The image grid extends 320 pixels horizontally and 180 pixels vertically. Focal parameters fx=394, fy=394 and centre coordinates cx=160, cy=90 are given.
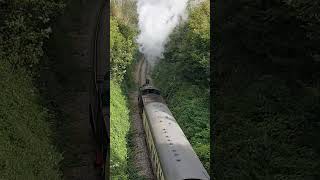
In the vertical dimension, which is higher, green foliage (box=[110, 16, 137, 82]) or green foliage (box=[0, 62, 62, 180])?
green foliage (box=[110, 16, 137, 82])

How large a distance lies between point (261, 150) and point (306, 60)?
393cm

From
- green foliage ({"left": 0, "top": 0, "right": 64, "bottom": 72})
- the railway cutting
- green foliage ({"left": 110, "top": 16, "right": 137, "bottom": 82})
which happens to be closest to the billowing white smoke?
green foliage ({"left": 110, "top": 16, "right": 137, "bottom": 82})

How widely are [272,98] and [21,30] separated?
11361 mm

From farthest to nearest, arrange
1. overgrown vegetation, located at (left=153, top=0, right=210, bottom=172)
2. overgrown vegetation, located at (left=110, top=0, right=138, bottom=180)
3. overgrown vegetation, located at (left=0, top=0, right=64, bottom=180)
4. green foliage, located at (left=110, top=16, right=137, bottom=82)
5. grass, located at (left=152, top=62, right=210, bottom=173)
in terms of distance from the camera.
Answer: green foliage, located at (left=110, top=16, right=137, bottom=82) < overgrown vegetation, located at (left=153, top=0, right=210, bottom=172) < grass, located at (left=152, top=62, right=210, bottom=173) < overgrown vegetation, located at (left=110, top=0, right=138, bottom=180) < overgrown vegetation, located at (left=0, top=0, right=64, bottom=180)

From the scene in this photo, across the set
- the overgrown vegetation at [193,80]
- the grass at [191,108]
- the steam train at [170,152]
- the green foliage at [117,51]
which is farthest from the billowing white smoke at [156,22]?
the steam train at [170,152]

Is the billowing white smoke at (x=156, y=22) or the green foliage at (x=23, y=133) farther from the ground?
the billowing white smoke at (x=156, y=22)

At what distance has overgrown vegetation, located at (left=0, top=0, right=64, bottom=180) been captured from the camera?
13.6m

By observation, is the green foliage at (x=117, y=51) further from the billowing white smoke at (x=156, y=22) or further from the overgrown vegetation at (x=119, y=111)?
the billowing white smoke at (x=156, y=22)

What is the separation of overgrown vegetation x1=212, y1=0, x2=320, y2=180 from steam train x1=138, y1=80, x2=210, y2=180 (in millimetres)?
1590

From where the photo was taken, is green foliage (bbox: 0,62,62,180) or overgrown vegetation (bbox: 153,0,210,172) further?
overgrown vegetation (bbox: 153,0,210,172)

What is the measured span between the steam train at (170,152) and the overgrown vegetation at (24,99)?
440 cm

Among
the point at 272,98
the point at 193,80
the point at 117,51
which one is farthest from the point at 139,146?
the point at 272,98

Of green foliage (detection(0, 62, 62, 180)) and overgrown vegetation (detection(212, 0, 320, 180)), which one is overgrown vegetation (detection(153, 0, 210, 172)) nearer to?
overgrown vegetation (detection(212, 0, 320, 180))

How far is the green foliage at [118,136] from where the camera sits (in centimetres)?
2023
